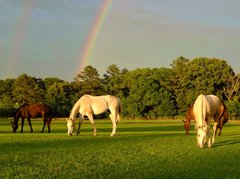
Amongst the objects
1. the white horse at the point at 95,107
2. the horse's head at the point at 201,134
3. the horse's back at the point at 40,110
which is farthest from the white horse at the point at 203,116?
the horse's back at the point at 40,110

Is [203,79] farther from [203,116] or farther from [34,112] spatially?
[203,116]

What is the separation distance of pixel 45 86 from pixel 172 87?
1950 inches

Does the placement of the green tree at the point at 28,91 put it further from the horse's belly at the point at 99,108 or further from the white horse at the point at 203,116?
the white horse at the point at 203,116

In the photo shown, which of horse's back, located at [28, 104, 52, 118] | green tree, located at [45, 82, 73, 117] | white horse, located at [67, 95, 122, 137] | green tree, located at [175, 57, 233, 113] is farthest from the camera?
green tree, located at [45, 82, 73, 117]

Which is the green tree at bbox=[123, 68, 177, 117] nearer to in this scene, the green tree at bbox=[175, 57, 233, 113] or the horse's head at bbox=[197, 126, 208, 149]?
the green tree at bbox=[175, 57, 233, 113]

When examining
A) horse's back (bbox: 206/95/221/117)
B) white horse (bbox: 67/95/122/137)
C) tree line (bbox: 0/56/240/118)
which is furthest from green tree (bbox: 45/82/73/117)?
horse's back (bbox: 206/95/221/117)

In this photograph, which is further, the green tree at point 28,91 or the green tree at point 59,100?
the green tree at point 28,91

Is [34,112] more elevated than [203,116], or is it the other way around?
[34,112]

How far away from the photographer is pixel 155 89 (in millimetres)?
83438

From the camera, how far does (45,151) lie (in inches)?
447

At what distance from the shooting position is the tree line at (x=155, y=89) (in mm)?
75000

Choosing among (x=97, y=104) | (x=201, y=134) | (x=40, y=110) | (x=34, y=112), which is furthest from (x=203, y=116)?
(x=34, y=112)

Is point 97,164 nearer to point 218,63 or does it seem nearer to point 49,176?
point 49,176

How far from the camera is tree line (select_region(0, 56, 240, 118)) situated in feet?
246
